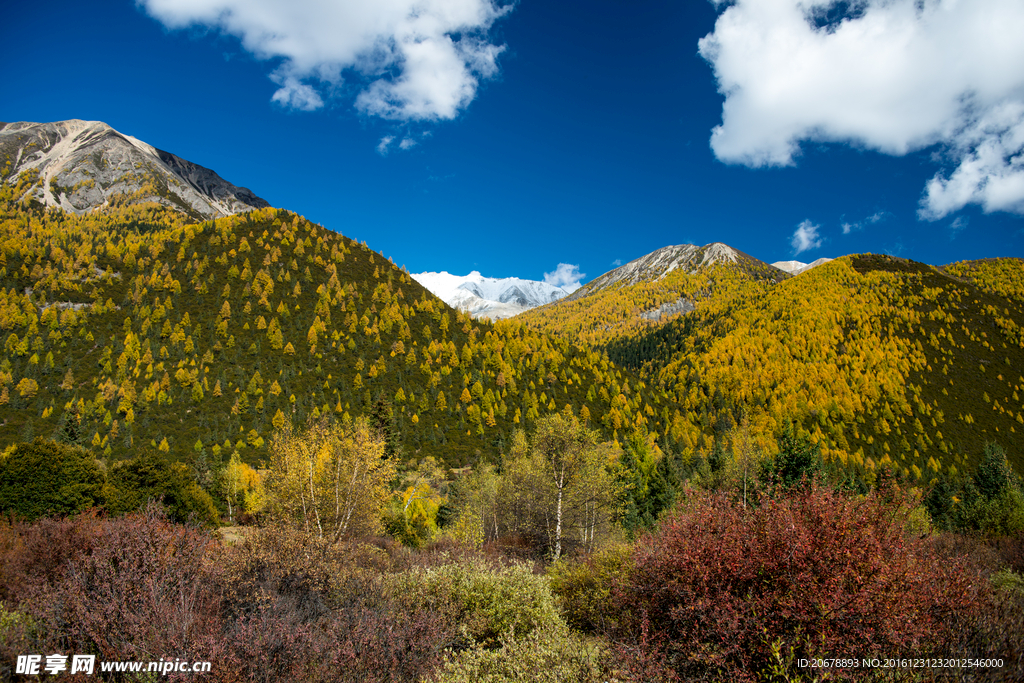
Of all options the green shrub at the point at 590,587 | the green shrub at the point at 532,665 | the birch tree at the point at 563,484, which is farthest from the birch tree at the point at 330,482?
the green shrub at the point at 532,665

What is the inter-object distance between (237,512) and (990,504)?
85.1m

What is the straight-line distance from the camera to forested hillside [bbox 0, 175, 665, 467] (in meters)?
90.5

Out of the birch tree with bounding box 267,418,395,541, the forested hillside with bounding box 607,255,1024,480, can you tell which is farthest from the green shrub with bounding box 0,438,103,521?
the forested hillside with bounding box 607,255,1024,480

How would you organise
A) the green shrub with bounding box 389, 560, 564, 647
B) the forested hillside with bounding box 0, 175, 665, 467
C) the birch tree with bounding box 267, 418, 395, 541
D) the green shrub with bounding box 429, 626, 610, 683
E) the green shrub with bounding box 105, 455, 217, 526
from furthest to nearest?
the forested hillside with bounding box 0, 175, 665, 467 → the green shrub with bounding box 105, 455, 217, 526 → the birch tree with bounding box 267, 418, 395, 541 → the green shrub with bounding box 389, 560, 564, 647 → the green shrub with bounding box 429, 626, 610, 683

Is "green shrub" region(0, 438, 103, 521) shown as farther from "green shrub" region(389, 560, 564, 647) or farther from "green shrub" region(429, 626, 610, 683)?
"green shrub" region(429, 626, 610, 683)

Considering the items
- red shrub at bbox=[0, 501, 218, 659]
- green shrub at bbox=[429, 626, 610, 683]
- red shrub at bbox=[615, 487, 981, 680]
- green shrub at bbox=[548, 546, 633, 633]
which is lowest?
green shrub at bbox=[548, 546, 633, 633]

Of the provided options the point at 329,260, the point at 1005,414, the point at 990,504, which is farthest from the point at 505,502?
the point at 1005,414

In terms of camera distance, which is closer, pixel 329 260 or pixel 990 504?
pixel 990 504

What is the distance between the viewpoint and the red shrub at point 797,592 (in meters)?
6.35

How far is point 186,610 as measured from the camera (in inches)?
332

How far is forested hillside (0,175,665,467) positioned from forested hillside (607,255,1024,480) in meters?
35.0

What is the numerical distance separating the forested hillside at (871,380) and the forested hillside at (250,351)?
115 ft

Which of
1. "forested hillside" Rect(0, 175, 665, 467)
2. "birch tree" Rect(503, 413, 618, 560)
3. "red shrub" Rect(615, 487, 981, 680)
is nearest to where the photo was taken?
"red shrub" Rect(615, 487, 981, 680)

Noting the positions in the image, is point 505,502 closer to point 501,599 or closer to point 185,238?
point 501,599
